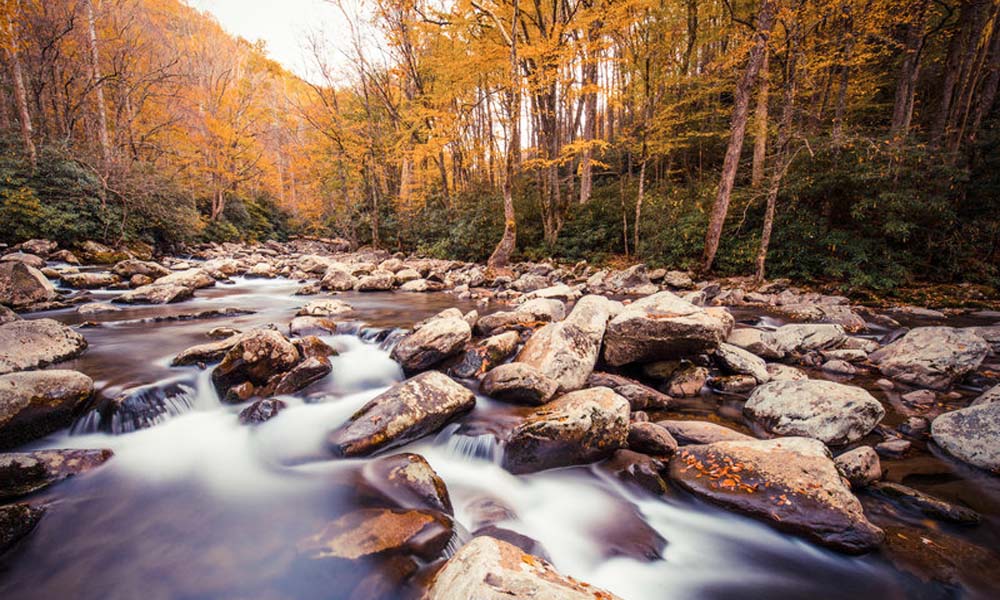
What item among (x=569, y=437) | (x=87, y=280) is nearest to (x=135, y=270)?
(x=87, y=280)

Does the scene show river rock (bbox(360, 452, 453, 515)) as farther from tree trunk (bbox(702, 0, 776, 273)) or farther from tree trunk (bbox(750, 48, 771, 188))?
tree trunk (bbox(750, 48, 771, 188))

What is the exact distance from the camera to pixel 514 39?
36.4 feet

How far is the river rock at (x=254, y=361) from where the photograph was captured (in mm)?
4375

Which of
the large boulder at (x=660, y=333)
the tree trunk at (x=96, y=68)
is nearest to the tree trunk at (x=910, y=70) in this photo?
the large boulder at (x=660, y=333)

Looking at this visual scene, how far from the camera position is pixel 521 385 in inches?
166

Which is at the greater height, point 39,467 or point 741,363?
point 741,363

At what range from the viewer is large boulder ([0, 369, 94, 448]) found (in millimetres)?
3203

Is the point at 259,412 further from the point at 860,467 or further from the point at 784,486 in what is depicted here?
the point at 860,467

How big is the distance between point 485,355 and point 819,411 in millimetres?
3641

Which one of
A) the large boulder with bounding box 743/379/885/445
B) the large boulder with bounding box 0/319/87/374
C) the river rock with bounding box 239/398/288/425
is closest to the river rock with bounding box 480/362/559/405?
the large boulder with bounding box 743/379/885/445

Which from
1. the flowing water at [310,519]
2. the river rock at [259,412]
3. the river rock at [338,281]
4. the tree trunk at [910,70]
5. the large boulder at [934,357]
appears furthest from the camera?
the river rock at [338,281]

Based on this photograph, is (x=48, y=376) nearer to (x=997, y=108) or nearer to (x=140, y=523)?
(x=140, y=523)

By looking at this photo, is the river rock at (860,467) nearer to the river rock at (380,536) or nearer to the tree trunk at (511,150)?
the river rock at (380,536)

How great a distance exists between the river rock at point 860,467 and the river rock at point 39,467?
6.00m
